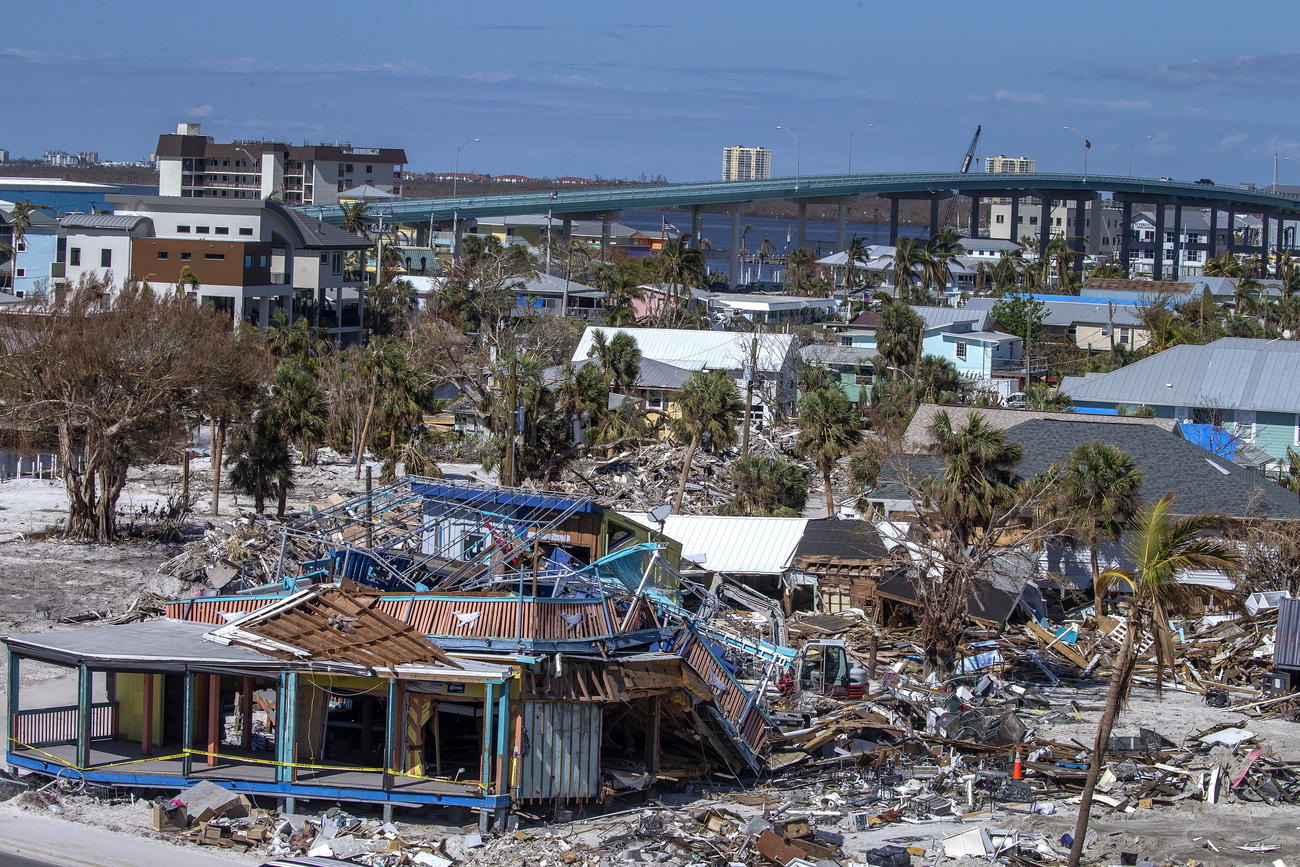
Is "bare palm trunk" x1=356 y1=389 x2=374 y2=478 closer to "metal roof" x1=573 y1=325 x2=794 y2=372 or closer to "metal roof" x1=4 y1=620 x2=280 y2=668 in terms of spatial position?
"metal roof" x1=573 y1=325 x2=794 y2=372

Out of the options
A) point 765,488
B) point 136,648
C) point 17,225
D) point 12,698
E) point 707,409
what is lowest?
point 12,698

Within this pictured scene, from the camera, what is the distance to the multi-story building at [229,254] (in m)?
72.5

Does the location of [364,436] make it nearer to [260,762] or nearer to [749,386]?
[749,386]

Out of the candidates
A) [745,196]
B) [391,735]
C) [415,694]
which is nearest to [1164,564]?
[415,694]

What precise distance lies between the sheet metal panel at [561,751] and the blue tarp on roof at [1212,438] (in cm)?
3317

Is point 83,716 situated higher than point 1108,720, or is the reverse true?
point 1108,720

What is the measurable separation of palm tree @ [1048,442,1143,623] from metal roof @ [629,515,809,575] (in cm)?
648

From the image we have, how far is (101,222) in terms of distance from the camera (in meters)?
75.5

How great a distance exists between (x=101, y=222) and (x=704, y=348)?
3484cm

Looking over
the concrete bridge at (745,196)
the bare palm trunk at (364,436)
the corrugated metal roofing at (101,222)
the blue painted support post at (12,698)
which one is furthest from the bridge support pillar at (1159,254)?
the blue painted support post at (12,698)

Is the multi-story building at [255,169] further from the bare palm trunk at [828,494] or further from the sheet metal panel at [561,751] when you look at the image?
the sheet metal panel at [561,751]

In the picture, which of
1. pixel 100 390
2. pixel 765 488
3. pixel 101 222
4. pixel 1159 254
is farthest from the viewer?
pixel 1159 254

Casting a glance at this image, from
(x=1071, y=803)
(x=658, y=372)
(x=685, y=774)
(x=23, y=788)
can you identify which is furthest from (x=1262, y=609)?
(x=658, y=372)

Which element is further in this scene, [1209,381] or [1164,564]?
[1209,381]
